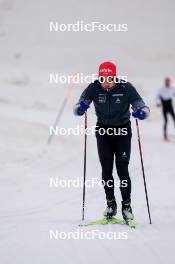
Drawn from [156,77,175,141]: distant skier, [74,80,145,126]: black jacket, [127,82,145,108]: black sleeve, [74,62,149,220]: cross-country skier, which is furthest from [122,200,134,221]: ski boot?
[156,77,175,141]: distant skier

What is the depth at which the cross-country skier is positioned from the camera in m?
6.49

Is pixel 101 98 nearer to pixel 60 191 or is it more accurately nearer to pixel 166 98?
pixel 60 191

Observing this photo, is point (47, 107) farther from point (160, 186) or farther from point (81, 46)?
point (81, 46)

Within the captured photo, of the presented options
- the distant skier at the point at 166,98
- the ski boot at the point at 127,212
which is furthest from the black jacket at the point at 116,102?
the distant skier at the point at 166,98

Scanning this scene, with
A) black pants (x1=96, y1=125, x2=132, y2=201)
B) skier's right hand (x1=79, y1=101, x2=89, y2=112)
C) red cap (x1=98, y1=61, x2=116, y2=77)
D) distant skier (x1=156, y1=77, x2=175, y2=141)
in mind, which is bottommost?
black pants (x1=96, y1=125, x2=132, y2=201)

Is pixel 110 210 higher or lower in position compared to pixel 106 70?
lower

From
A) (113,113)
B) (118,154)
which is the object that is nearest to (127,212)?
(118,154)

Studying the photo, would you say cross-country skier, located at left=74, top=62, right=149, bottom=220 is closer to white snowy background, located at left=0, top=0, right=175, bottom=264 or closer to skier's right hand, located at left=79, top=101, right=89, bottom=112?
skier's right hand, located at left=79, top=101, right=89, bottom=112

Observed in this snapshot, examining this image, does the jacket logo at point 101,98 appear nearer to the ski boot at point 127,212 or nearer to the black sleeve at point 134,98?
the black sleeve at point 134,98

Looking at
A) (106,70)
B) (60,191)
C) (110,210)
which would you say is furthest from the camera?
(60,191)

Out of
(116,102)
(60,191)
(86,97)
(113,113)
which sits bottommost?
(60,191)

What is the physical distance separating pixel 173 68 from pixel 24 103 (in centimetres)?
5190

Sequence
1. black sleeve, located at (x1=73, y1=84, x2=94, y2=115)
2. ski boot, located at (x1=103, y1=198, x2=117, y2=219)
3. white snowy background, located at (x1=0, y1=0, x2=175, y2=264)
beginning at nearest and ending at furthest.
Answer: white snowy background, located at (x1=0, y1=0, x2=175, y2=264), black sleeve, located at (x1=73, y1=84, x2=94, y2=115), ski boot, located at (x1=103, y1=198, x2=117, y2=219)

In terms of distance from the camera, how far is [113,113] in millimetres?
6500
